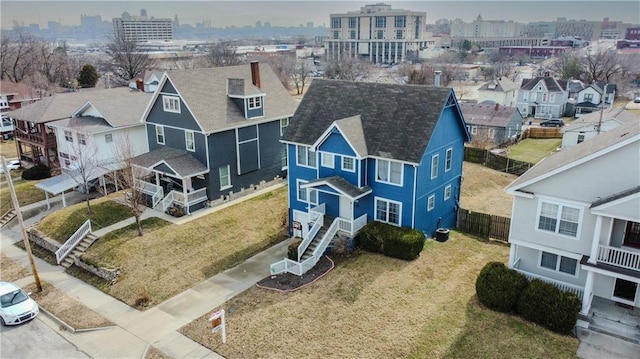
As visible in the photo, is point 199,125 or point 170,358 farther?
point 199,125

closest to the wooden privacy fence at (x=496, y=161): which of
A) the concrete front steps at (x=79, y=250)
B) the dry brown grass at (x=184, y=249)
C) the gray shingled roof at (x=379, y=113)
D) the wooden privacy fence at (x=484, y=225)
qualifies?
the wooden privacy fence at (x=484, y=225)

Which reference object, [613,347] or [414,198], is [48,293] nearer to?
[414,198]

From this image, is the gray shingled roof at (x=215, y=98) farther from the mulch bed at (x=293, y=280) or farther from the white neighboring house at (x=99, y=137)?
the mulch bed at (x=293, y=280)

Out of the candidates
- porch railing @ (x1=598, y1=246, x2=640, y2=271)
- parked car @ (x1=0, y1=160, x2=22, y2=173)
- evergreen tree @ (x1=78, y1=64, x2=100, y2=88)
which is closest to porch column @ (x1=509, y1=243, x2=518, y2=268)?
porch railing @ (x1=598, y1=246, x2=640, y2=271)

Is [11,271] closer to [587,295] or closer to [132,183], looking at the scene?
[132,183]

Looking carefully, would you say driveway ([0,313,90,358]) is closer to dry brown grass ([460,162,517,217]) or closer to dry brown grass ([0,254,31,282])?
dry brown grass ([0,254,31,282])

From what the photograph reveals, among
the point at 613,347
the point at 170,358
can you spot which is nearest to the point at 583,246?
the point at 613,347
